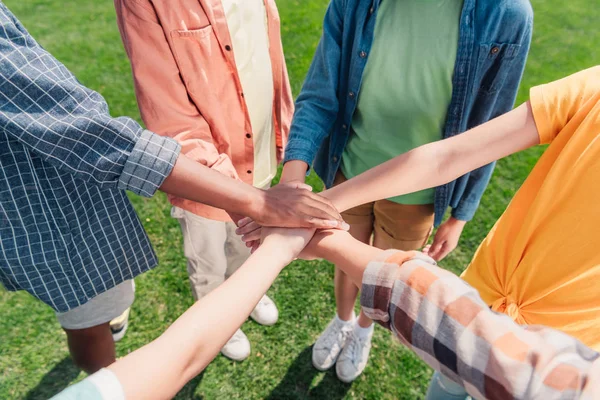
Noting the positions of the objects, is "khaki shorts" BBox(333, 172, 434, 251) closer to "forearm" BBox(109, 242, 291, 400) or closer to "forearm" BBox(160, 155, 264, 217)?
"forearm" BBox(160, 155, 264, 217)

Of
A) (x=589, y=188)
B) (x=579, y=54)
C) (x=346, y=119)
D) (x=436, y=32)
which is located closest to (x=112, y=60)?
(x=346, y=119)

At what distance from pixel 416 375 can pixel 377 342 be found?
30 cm

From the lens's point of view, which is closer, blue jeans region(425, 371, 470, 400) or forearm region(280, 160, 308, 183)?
forearm region(280, 160, 308, 183)

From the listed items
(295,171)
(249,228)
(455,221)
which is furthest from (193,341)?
(455,221)

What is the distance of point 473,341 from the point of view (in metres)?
0.94

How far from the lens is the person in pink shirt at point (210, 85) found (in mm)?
1688

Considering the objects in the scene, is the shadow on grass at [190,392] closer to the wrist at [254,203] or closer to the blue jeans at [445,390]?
the blue jeans at [445,390]

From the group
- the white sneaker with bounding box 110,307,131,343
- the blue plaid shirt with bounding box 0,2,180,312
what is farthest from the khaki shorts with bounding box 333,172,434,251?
the white sneaker with bounding box 110,307,131,343

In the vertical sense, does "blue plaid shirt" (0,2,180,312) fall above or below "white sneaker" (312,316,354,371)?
above

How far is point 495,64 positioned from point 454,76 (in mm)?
149

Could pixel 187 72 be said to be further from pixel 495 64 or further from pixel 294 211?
pixel 495 64

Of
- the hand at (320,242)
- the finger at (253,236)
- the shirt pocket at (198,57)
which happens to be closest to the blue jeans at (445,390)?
the hand at (320,242)

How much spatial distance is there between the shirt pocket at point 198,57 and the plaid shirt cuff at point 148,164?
0.44m

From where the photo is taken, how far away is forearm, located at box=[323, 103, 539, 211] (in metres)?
1.53
